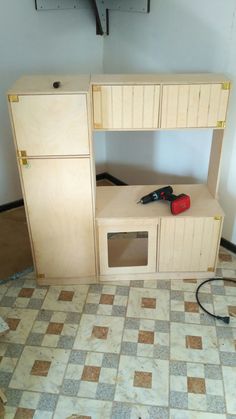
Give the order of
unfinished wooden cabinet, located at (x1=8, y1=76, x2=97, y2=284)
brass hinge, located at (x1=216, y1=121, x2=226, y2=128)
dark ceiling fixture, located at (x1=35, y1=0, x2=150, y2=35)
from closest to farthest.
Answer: unfinished wooden cabinet, located at (x1=8, y1=76, x2=97, y2=284) < brass hinge, located at (x1=216, y1=121, x2=226, y2=128) < dark ceiling fixture, located at (x1=35, y1=0, x2=150, y2=35)

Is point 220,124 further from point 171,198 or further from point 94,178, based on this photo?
point 94,178

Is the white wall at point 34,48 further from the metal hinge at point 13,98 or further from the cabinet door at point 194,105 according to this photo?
the cabinet door at point 194,105

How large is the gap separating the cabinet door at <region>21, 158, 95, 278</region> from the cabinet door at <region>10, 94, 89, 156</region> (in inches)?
2.8

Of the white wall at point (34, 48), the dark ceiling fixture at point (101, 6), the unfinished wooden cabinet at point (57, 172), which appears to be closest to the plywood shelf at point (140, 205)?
the unfinished wooden cabinet at point (57, 172)

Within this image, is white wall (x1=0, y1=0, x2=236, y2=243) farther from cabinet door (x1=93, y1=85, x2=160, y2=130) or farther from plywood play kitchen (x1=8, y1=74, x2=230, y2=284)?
cabinet door (x1=93, y1=85, x2=160, y2=130)

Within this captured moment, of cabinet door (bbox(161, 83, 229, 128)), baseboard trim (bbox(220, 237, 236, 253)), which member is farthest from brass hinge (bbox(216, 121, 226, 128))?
baseboard trim (bbox(220, 237, 236, 253))

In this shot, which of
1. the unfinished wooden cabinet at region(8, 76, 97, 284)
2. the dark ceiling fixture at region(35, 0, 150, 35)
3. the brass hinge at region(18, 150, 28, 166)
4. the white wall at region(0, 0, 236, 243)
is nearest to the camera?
the unfinished wooden cabinet at region(8, 76, 97, 284)

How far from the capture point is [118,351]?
1.81m

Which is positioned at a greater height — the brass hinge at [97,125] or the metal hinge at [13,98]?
the metal hinge at [13,98]

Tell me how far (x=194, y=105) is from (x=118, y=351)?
1330mm

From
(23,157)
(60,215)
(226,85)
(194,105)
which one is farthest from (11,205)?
(226,85)

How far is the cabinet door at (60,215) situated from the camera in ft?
6.07

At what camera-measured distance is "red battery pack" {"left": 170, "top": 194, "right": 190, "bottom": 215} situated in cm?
204

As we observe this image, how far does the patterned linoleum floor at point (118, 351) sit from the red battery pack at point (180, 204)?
493 mm
